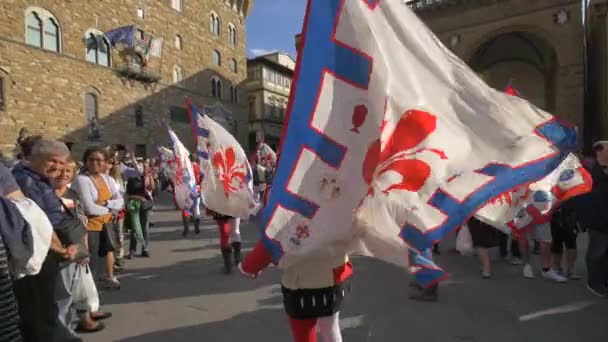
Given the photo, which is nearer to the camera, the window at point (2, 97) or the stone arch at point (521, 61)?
the window at point (2, 97)

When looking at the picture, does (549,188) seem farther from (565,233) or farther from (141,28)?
(141,28)

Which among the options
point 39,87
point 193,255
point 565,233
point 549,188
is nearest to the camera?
point 549,188

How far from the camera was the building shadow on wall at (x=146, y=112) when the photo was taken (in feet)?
75.7

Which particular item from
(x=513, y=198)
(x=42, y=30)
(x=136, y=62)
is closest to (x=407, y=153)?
(x=513, y=198)

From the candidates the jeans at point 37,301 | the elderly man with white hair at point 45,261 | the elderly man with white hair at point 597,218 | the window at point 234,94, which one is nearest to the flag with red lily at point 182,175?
the elderly man with white hair at point 45,261

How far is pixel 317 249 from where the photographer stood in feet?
5.57

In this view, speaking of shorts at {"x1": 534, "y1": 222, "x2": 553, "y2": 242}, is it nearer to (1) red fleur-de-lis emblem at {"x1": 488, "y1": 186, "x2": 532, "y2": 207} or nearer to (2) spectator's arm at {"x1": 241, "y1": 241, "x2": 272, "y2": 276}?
(1) red fleur-de-lis emblem at {"x1": 488, "y1": 186, "x2": 532, "y2": 207}

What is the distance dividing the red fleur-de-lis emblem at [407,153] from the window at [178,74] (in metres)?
29.6

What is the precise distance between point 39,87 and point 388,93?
77.9 feet

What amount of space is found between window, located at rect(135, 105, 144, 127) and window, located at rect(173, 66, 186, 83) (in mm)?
3855

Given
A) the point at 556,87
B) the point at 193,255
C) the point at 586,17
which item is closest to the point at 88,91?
the point at 193,255

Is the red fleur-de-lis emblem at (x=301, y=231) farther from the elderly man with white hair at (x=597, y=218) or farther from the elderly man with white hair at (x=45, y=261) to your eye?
the elderly man with white hair at (x=597, y=218)

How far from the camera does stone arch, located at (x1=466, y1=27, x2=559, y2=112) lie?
2222 cm

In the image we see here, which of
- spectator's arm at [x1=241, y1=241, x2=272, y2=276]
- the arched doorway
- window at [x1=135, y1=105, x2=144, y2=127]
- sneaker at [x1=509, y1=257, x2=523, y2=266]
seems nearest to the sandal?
spectator's arm at [x1=241, y1=241, x2=272, y2=276]
